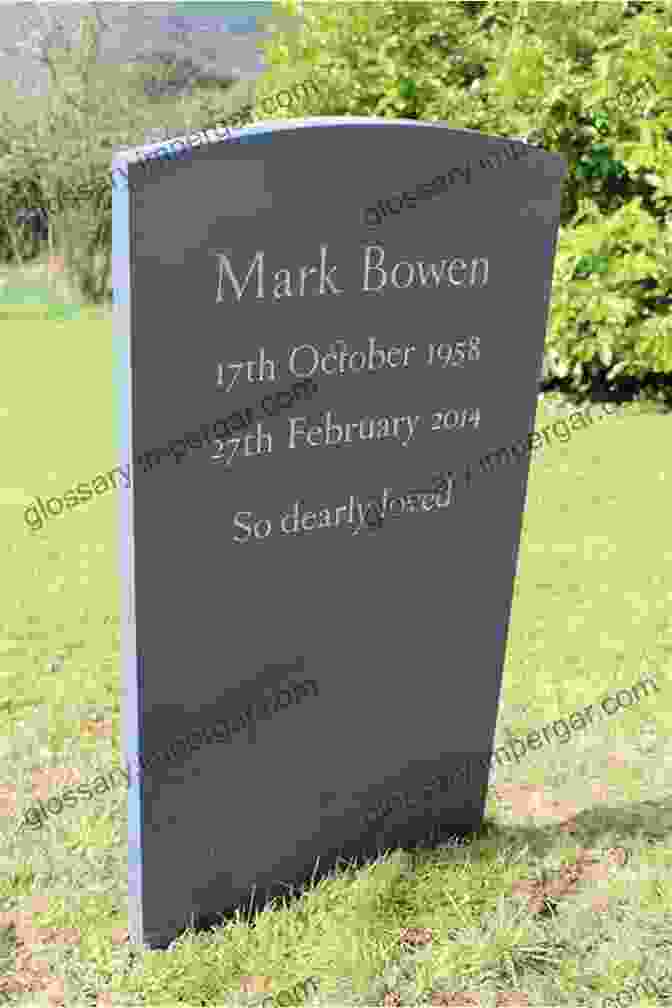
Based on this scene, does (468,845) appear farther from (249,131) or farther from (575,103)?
(575,103)

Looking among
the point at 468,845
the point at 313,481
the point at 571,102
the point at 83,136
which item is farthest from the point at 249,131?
the point at 83,136

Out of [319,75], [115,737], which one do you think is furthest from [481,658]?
[319,75]

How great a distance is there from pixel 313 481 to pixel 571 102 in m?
7.32

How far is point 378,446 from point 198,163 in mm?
926

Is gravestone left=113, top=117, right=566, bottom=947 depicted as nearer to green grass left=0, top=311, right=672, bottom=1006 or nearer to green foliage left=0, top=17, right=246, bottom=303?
green grass left=0, top=311, right=672, bottom=1006

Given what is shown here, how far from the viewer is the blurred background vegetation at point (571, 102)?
857cm

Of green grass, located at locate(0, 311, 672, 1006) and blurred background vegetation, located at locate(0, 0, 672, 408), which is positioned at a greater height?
blurred background vegetation, located at locate(0, 0, 672, 408)

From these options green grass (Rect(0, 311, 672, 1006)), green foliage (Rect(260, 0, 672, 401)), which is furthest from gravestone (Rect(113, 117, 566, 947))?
green foliage (Rect(260, 0, 672, 401))

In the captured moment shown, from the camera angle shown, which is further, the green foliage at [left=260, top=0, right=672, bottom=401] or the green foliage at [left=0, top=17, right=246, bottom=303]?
the green foliage at [left=0, top=17, right=246, bottom=303]

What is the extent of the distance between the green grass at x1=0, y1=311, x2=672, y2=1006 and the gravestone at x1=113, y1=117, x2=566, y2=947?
20 centimetres

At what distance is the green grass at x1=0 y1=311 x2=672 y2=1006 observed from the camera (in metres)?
2.96

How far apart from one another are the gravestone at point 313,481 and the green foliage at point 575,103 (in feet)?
20.1

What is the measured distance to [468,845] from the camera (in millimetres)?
3500

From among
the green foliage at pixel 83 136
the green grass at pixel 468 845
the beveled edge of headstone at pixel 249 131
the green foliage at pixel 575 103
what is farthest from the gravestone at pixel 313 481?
the green foliage at pixel 83 136
